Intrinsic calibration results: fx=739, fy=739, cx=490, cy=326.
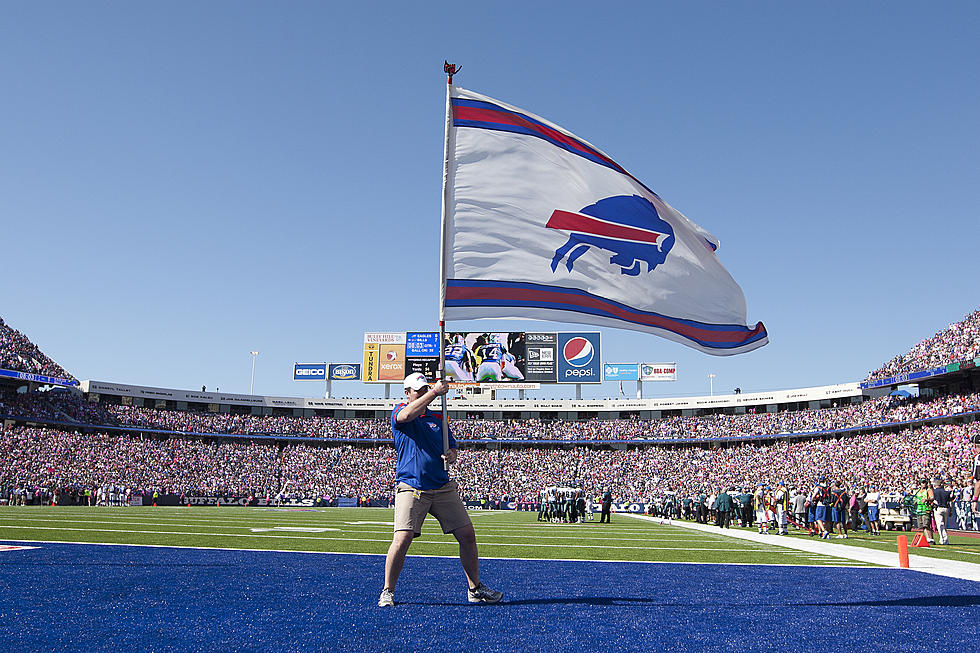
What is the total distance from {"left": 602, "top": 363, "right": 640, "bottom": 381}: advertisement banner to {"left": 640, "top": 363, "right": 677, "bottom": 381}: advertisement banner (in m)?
2.39

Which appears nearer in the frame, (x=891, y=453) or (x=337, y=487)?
(x=891, y=453)

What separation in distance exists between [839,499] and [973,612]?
14.4 metres

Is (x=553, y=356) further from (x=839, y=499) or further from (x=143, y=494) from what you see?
(x=839, y=499)

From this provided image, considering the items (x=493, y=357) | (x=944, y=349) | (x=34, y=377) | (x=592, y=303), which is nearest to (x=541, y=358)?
(x=493, y=357)

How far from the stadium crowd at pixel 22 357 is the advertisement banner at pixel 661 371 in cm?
5075

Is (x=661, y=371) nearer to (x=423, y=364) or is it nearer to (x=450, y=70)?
(x=423, y=364)

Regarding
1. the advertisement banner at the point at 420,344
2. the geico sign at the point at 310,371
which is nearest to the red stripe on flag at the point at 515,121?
the advertisement banner at the point at 420,344

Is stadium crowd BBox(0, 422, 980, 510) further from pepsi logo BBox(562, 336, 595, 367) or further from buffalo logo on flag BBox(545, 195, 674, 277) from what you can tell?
buffalo logo on flag BBox(545, 195, 674, 277)

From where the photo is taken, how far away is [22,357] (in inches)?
2218

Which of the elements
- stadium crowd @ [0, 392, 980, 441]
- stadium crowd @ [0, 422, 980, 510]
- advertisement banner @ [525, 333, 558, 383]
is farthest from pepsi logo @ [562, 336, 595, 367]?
stadium crowd @ [0, 392, 980, 441]

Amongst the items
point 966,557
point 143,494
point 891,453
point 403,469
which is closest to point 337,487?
point 143,494

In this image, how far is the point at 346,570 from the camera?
7.80 m

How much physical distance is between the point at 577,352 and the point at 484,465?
1385 centimetres

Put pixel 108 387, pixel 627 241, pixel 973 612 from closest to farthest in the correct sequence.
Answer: pixel 973 612 < pixel 627 241 < pixel 108 387
